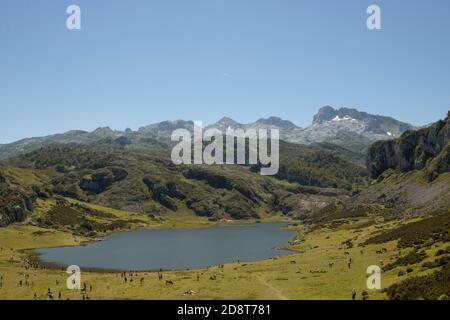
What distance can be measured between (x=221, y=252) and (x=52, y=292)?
99926 millimetres

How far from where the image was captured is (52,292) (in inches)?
3529

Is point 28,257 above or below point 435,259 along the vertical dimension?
below
